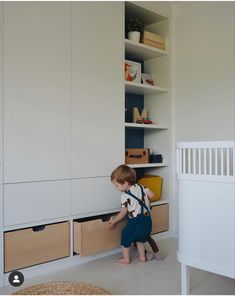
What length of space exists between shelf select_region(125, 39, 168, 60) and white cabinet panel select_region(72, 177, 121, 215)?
1128 mm

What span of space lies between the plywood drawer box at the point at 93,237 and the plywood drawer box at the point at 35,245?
0.07m

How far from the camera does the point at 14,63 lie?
6.52ft

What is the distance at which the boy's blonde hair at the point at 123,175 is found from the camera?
2.32 metres

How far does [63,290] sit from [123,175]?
86cm

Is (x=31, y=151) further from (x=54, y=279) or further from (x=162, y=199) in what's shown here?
(x=162, y=199)

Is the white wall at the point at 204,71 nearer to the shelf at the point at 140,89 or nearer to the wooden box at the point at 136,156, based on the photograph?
the shelf at the point at 140,89

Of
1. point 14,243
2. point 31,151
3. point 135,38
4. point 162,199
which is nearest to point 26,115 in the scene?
point 31,151

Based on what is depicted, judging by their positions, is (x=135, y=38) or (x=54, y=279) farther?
(x=135, y=38)

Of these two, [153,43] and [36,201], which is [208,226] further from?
[153,43]

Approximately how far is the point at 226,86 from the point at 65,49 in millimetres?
1321

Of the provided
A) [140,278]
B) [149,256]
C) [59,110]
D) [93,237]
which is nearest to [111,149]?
[59,110]

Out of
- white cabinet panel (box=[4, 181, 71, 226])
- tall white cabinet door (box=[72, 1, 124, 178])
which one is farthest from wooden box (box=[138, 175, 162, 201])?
white cabinet panel (box=[4, 181, 71, 226])

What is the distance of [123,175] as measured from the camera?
232 cm

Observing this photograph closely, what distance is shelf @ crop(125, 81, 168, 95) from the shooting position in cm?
278
